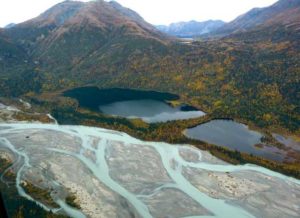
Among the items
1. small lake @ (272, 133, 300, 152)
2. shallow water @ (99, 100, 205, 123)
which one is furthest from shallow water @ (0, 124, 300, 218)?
small lake @ (272, 133, 300, 152)

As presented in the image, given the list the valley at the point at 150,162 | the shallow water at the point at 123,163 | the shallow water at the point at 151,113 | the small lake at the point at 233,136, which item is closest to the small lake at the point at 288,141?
the valley at the point at 150,162

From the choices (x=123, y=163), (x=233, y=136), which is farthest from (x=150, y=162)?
(x=233, y=136)

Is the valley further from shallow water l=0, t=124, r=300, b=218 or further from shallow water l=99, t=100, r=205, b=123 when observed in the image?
shallow water l=99, t=100, r=205, b=123

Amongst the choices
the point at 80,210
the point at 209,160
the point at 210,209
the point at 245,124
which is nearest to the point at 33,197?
the point at 80,210

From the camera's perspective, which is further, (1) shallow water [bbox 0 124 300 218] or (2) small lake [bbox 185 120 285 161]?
(2) small lake [bbox 185 120 285 161]

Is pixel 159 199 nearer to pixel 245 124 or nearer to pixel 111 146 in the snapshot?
pixel 111 146

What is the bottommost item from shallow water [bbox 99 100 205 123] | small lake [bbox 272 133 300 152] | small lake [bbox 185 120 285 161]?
small lake [bbox 272 133 300 152]

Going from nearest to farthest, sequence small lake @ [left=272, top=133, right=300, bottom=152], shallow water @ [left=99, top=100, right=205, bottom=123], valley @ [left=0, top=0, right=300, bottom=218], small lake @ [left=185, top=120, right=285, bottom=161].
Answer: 1. valley @ [left=0, top=0, right=300, bottom=218]
2. small lake @ [left=185, top=120, right=285, bottom=161]
3. small lake @ [left=272, top=133, right=300, bottom=152]
4. shallow water @ [left=99, top=100, right=205, bottom=123]

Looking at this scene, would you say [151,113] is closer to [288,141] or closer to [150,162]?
[150,162]
